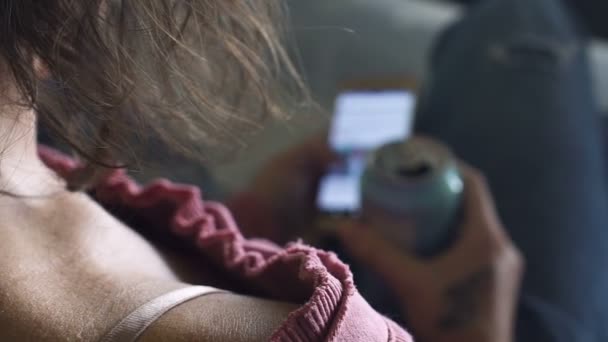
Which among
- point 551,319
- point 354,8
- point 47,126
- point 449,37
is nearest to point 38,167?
point 47,126

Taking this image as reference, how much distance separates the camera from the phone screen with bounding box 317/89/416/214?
72 cm

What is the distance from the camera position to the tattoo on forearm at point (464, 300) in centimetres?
55

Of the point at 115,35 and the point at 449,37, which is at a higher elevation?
the point at 115,35

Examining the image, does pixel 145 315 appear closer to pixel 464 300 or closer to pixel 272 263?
pixel 272 263

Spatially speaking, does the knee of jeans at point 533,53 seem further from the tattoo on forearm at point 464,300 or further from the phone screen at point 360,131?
the tattoo on forearm at point 464,300

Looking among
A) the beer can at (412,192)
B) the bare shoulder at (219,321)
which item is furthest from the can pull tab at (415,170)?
the bare shoulder at (219,321)

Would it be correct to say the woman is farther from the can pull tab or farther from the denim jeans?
the denim jeans

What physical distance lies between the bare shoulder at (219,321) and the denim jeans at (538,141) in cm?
33

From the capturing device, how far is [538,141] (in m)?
0.64

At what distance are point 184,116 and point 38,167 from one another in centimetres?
6

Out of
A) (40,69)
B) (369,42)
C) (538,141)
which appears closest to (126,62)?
(40,69)

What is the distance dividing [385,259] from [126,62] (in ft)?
1.04

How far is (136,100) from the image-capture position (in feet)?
1.01

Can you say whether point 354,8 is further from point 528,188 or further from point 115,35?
point 115,35
